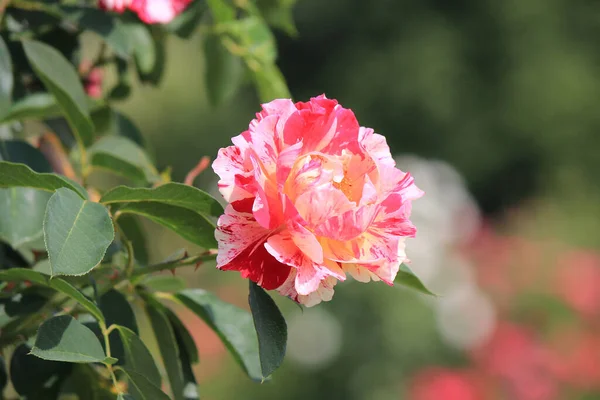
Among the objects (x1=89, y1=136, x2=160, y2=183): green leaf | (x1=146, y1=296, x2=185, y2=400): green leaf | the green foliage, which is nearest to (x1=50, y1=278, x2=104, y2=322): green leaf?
the green foliage

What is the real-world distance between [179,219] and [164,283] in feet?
0.38

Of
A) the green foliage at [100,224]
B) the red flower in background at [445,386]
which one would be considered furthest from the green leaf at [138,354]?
the red flower in background at [445,386]

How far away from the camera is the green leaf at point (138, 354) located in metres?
0.53

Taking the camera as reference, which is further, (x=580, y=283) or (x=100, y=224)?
(x=580, y=283)

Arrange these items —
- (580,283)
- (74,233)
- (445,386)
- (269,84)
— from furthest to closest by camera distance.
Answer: (580,283) < (445,386) < (269,84) < (74,233)

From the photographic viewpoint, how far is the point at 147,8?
75 cm

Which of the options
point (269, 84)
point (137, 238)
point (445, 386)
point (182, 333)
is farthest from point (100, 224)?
point (445, 386)

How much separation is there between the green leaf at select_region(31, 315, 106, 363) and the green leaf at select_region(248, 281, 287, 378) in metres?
0.09

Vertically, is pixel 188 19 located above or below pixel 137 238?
above

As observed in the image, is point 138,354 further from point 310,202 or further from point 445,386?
point 445,386

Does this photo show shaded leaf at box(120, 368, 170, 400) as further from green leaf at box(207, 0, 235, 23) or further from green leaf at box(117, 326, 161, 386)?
green leaf at box(207, 0, 235, 23)

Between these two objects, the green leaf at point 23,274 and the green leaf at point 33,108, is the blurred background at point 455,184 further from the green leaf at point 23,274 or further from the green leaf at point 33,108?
the green leaf at point 23,274

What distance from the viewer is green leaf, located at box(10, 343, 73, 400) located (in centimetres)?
58

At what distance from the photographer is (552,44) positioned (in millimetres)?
7539
